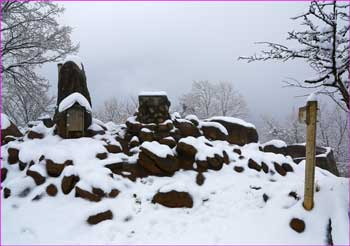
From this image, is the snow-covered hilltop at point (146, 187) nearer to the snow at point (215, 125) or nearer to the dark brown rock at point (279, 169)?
the dark brown rock at point (279, 169)

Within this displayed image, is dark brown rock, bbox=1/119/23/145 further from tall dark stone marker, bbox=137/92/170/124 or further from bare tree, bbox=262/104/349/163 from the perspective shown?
bare tree, bbox=262/104/349/163

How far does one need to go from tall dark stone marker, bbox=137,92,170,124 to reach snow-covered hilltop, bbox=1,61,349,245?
0.03 meters

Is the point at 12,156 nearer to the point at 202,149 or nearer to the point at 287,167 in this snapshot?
the point at 202,149

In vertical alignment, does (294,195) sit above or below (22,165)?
below

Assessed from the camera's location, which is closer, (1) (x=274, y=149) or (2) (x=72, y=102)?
(2) (x=72, y=102)

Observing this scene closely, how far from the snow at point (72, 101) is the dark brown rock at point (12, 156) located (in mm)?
1650

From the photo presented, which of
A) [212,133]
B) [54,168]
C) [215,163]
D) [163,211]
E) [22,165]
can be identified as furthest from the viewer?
[212,133]

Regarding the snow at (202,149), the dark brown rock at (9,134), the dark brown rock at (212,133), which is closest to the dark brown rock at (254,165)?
the snow at (202,149)

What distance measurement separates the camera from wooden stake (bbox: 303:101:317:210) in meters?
4.89

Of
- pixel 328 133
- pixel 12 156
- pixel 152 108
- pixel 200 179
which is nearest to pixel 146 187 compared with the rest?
pixel 200 179

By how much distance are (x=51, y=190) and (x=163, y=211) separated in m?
2.71

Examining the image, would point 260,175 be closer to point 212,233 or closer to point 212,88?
point 212,233

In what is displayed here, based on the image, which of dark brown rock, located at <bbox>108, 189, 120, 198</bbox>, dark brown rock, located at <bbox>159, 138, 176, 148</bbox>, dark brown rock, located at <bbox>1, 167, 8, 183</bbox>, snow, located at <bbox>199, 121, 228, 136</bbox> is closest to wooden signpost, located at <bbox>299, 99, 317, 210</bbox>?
dark brown rock, located at <bbox>108, 189, 120, 198</bbox>

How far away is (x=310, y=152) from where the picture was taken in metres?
4.94
